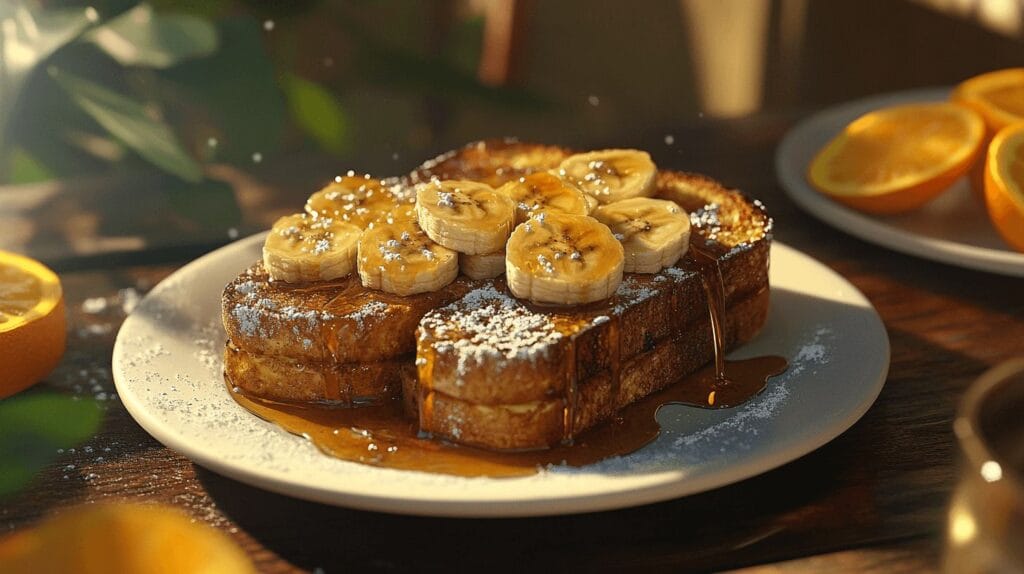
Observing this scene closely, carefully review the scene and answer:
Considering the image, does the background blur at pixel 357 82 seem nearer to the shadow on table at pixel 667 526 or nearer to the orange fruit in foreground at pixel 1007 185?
the orange fruit in foreground at pixel 1007 185

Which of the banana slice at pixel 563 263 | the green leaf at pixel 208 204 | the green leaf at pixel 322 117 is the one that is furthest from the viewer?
the green leaf at pixel 322 117

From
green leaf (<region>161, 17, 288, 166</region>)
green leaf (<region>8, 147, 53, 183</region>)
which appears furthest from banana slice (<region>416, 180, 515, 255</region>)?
green leaf (<region>8, 147, 53, 183</region>)

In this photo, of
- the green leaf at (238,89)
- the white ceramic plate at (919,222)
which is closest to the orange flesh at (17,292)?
the green leaf at (238,89)

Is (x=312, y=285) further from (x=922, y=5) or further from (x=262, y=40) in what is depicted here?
(x=922, y=5)

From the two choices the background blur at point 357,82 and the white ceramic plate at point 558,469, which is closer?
the white ceramic plate at point 558,469

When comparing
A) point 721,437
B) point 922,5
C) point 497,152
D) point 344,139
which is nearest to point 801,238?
point 497,152

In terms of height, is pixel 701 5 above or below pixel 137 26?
below

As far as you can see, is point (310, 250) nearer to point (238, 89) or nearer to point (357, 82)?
point (238, 89)
